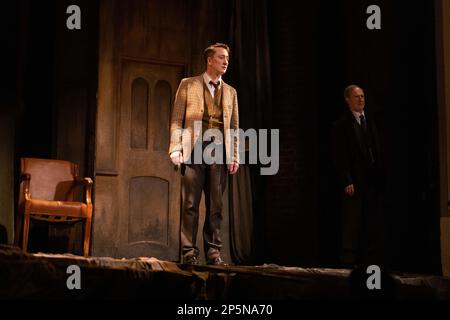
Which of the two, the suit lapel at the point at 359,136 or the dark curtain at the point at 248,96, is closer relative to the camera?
the suit lapel at the point at 359,136

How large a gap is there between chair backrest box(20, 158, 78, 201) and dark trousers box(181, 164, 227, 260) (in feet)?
5.42

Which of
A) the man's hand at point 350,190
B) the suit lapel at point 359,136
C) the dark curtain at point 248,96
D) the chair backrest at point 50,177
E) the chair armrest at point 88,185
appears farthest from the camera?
the dark curtain at point 248,96

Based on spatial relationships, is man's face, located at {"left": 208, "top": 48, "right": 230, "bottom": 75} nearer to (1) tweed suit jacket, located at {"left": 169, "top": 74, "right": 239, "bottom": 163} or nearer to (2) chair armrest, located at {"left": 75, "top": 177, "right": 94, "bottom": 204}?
(1) tweed suit jacket, located at {"left": 169, "top": 74, "right": 239, "bottom": 163}

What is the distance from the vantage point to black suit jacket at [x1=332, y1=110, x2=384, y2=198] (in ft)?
20.6

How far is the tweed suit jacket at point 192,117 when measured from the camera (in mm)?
5773

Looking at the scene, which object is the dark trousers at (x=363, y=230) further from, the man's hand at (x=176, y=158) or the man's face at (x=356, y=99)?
the man's hand at (x=176, y=158)

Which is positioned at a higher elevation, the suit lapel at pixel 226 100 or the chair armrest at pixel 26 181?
the suit lapel at pixel 226 100

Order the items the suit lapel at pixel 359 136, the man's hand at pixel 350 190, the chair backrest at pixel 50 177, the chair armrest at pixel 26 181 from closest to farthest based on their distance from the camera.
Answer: the man's hand at pixel 350 190 → the suit lapel at pixel 359 136 → the chair armrest at pixel 26 181 → the chair backrest at pixel 50 177

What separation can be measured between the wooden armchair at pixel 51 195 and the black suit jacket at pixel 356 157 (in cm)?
223

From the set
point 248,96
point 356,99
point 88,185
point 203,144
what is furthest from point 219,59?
point 248,96

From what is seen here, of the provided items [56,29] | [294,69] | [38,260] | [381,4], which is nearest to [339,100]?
[294,69]

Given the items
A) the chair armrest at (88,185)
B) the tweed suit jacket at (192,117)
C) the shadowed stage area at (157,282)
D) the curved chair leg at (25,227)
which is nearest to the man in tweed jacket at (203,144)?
the tweed suit jacket at (192,117)
